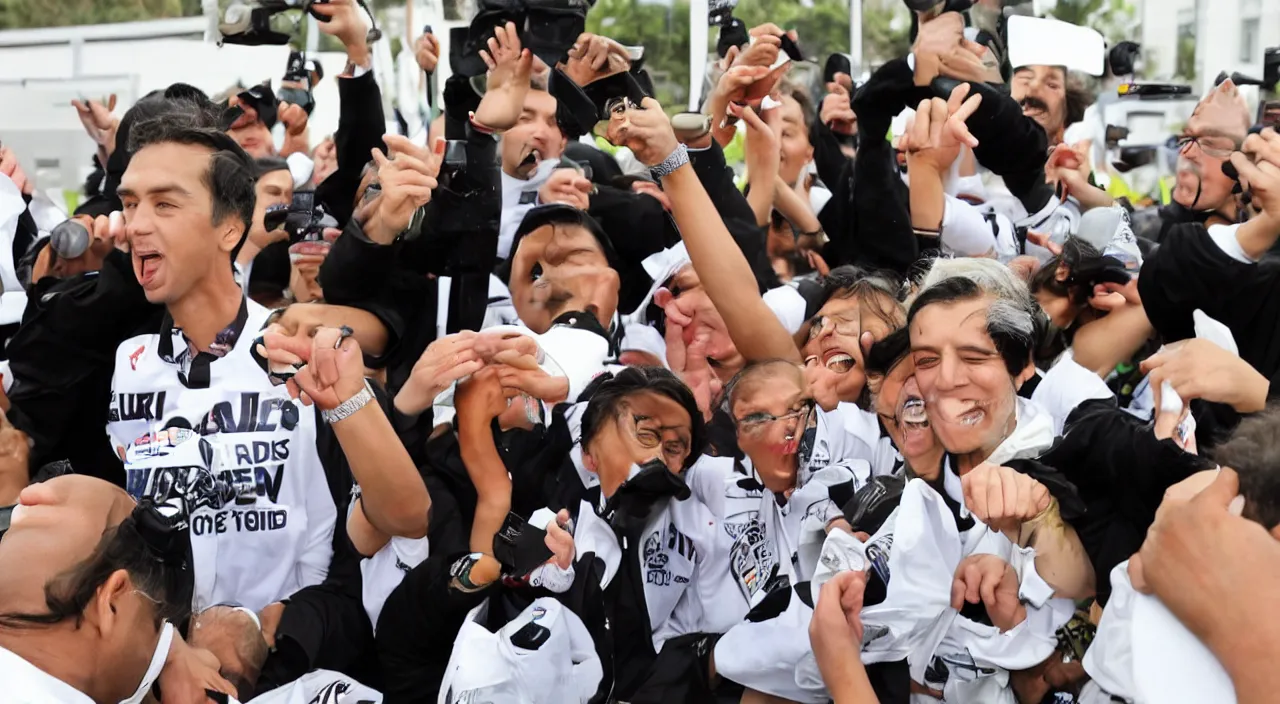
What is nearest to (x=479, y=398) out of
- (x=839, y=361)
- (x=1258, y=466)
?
(x=839, y=361)

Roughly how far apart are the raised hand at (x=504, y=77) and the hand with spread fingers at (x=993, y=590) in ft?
6.16

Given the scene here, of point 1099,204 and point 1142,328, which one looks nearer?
point 1142,328

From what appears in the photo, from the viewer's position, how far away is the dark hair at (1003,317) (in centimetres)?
332

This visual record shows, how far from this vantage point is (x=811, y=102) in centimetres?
735

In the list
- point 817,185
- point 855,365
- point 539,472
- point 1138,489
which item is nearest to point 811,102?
point 817,185

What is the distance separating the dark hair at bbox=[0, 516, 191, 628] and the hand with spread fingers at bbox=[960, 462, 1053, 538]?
1.51m

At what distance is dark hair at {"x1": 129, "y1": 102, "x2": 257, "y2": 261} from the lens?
4000 millimetres

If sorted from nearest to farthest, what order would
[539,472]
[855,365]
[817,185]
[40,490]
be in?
[40,490] → [539,472] → [855,365] → [817,185]

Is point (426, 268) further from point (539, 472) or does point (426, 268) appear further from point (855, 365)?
point (855, 365)

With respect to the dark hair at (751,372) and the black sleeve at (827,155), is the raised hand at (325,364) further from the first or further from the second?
the black sleeve at (827,155)

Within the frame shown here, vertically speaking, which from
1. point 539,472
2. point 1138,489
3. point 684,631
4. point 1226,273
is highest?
point 1226,273

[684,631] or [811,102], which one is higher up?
[811,102]

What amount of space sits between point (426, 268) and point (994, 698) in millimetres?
1952

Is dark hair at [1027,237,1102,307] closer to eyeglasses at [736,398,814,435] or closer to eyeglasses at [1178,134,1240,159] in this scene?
eyeglasses at [736,398,814,435]
